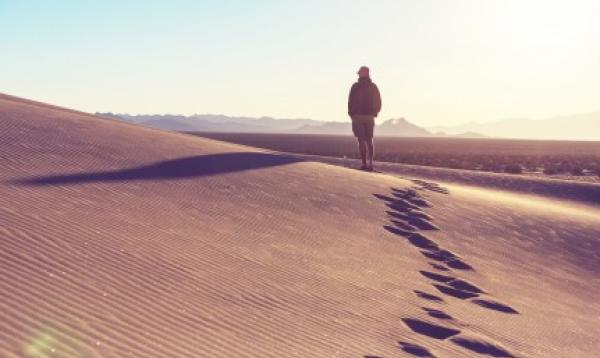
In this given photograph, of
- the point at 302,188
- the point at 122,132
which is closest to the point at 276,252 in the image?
the point at 302,188

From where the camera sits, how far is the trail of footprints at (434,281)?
14.4 feet

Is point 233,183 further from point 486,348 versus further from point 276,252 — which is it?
point 486,348

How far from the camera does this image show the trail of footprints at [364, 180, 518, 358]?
173 inches

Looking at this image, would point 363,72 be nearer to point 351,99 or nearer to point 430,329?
point 351,99

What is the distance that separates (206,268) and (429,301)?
5.59 feet

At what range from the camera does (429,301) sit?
A: 16.8 ft

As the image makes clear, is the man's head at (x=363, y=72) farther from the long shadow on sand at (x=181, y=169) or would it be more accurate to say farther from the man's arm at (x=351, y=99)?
the long shadow on sand at (x=181, y=169)

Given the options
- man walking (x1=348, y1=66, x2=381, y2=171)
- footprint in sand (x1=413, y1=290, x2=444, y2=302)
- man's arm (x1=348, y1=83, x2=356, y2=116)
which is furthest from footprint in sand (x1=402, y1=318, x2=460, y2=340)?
man's arm (x1=348, y1=83, x2=356, y2=116)

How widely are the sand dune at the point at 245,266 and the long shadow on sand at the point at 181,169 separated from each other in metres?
0.05

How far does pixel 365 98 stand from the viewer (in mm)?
12789

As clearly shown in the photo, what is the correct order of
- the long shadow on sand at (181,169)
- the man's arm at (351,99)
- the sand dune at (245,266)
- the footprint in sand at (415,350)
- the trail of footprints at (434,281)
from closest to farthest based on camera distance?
the sand dune at (245,266) → the footprint in sand at (415,350) → the trail of footprints at (434,281) → the long shadow on sand at (181,169) → the man's arm at (351,99)

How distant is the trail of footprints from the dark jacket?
272 cm

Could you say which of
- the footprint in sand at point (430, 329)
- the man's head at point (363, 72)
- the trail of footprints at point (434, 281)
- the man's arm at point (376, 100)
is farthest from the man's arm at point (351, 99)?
the footprint in sand at point (430, 329)

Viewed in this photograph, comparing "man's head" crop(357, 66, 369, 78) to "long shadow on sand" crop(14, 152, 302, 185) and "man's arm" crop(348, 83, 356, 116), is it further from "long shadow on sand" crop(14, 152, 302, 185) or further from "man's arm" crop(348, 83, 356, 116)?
"long shadow on sand" crop(14, 152, 302, 185)
